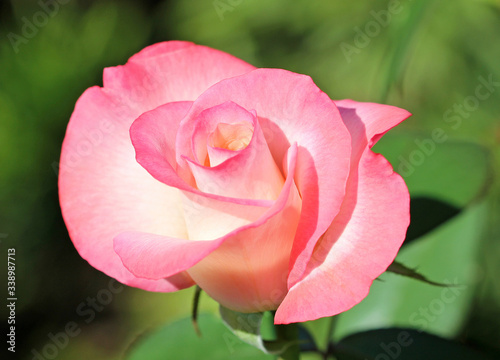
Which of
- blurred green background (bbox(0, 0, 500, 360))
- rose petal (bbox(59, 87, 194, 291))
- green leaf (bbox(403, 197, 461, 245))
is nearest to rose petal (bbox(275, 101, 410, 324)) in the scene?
rose petal (bbox(59, 87, 194, 291))

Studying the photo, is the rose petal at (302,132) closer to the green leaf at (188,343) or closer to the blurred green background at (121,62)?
the green leaf at (188,343)

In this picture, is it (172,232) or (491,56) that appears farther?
(491,56)

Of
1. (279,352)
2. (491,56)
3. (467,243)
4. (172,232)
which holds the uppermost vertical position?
(172,232)

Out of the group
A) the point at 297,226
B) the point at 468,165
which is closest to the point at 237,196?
the point at 297,226

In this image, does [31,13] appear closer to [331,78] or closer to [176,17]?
[176,17]

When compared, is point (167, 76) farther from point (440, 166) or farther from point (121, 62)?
point (121, 62)

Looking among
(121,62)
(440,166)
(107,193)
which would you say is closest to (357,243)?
(107,193)

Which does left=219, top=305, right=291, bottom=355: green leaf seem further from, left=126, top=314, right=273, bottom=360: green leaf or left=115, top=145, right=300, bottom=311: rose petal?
left=126, top=314, right=273, bottom=360: green leaf
